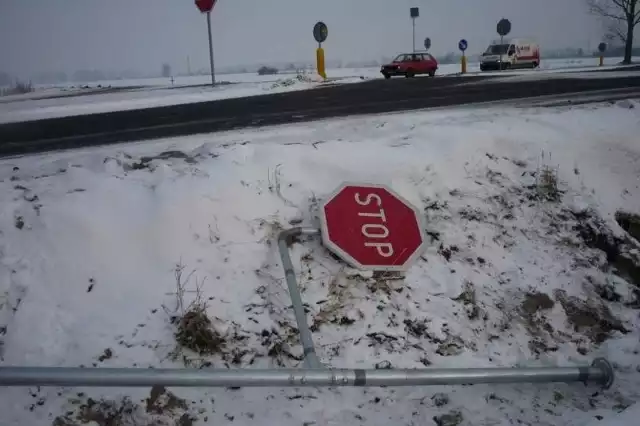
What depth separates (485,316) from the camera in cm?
433

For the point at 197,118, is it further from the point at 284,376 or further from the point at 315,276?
the point at 284,376

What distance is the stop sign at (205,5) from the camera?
1575 cm

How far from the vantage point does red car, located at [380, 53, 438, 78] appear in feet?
83.5

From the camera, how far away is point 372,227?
15.1ft

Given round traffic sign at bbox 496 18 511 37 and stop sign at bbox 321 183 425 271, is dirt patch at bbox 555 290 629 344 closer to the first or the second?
stop sign at bbox 321 183 425 271

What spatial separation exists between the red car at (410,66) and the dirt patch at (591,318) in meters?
22.0

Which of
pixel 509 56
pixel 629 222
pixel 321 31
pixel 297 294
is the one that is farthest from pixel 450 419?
pixel 509 56

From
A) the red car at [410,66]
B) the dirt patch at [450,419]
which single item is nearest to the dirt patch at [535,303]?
the dirt patch at [450,419]

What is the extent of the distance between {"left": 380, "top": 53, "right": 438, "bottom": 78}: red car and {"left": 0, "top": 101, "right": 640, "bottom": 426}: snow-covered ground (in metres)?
20.4

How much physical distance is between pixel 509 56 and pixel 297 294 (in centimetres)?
3149

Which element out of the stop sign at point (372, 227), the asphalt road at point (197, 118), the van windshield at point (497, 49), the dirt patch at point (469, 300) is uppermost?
the van windshield at point (497, 49)

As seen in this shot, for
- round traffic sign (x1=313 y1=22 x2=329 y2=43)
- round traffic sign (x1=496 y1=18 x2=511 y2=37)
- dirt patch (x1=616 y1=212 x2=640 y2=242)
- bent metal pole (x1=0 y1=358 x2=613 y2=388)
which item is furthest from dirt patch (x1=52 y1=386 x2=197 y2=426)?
round traffic sign (x1=496 y1=18 x2=511 y2=37)

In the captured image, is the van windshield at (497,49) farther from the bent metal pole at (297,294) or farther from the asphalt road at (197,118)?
the bent metal pole at (297,294)

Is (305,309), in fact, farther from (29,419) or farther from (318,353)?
(29,419)
